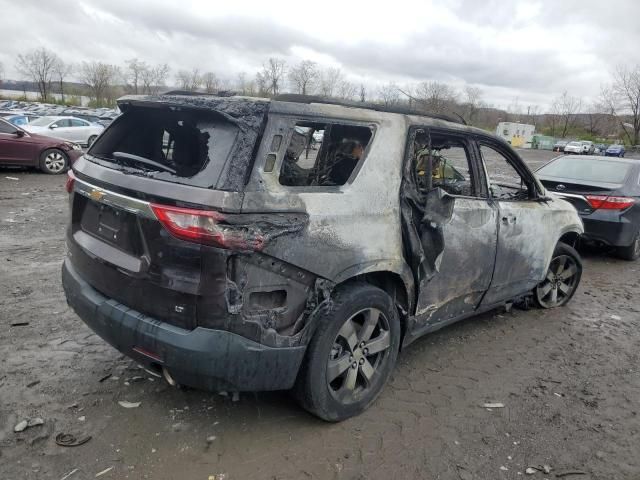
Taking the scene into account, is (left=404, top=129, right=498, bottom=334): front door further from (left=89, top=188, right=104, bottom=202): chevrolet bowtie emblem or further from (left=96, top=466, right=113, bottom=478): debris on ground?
(left=96, top=466, right=113, bottom=478): debris on ground

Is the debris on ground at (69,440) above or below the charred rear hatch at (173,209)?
below

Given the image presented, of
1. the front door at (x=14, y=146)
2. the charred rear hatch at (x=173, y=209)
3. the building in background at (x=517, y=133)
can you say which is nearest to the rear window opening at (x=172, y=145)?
the charred rear hatch at (x=173, y=209)

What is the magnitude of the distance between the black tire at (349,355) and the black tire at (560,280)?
265 cm

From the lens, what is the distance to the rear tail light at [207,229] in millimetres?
2293

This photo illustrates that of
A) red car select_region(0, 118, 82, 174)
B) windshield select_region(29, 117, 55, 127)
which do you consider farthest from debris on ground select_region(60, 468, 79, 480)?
windshield select_region(29, 117, 55, 127)

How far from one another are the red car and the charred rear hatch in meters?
11.9

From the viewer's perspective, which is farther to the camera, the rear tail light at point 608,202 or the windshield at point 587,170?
the windshield at point 587,170

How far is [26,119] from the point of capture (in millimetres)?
22125

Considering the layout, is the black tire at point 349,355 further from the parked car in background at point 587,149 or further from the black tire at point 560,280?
the parked car in background at point 587,149

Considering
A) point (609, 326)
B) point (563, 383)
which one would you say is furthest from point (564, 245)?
point (563, 383)

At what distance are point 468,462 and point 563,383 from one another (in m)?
1.42

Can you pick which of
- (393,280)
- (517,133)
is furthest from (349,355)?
(517,133)

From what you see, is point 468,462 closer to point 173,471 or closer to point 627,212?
point 173,471

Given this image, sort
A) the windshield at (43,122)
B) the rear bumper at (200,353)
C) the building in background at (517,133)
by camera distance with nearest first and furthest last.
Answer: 1. the rear bumper at (200,353)
2. the windshield at (43,122)
3. the building in background at (517,133)
